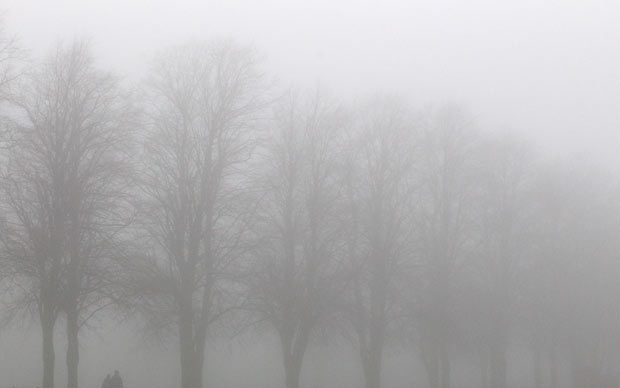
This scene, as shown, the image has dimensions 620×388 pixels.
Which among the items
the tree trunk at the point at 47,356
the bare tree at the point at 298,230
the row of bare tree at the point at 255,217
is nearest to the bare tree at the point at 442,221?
the row of bare tree at the point at 255,217

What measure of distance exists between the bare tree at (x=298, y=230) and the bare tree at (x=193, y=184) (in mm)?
1553

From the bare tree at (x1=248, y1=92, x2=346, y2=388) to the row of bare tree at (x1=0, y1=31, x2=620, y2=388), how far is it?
8 cm

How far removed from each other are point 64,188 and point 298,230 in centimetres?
1112

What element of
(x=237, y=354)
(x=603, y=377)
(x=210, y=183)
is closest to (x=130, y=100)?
(x=210, y=183)

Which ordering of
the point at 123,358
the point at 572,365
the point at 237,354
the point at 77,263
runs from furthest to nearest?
the point at 237,354 < the point at 123,358 < the point at 572,365 < the point at 77,263

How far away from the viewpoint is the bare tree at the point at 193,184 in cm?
3034

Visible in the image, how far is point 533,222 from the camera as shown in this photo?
52.2m

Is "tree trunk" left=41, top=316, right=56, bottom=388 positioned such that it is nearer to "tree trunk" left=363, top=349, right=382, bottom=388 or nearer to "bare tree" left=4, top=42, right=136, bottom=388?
"bare tree" left=4, top=42, right=136, bottom=388

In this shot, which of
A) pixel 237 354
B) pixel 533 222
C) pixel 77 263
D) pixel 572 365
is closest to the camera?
pixel 77 263

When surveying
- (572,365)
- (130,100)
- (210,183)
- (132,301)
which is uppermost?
(130,100)

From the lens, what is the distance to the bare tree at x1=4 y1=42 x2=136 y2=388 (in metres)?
26.7

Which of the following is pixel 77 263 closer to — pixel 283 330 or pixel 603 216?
pixel 283 330

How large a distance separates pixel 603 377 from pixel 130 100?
2691 centimetres

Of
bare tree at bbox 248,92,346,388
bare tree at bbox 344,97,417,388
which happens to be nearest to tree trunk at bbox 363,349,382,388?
bare tree at bbox 344,97,417,388
